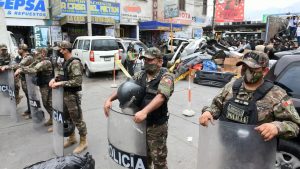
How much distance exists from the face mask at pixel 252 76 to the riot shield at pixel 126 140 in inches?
35.4

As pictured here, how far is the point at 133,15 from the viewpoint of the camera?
20.5 metres

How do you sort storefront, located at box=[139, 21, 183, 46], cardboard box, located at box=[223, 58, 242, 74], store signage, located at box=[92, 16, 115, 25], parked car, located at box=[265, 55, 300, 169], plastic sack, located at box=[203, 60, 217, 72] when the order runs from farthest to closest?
storefront, located at box=[139, 21, 183, 46] → store signage, located at box=[92, 16, 115, 25] → cardboard box, located at box=[223, 58, 242, 74] → plastic sack, located at box=[203, 60, 217, 72] → parked car, located at box=[265, 55, 300, 169]

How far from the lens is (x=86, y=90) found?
27.0ft

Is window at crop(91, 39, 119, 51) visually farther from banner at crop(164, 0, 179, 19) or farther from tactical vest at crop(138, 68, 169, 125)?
tactical vest at crop(138, 68, 169, 125)

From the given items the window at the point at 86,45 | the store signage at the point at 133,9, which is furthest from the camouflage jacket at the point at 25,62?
the store signage at the point at 133,9

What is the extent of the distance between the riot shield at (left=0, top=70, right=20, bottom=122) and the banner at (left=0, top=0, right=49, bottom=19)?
11257 millimetres

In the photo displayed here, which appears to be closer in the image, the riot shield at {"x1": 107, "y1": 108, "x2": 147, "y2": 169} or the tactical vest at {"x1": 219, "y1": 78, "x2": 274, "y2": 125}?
the tactical vest at {"x1": 219, "y1": 78, "x2": 274, "y2": 125}

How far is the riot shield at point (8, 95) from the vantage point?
503 cm

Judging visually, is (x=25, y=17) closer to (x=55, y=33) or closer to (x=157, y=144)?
(x=55, y=33)

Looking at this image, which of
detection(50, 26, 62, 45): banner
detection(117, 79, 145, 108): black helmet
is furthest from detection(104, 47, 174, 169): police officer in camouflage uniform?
detection(50, 26, 62, 45): banner

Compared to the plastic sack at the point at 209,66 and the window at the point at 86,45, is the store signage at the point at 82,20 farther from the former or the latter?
the plastic sack at the point at 209,66

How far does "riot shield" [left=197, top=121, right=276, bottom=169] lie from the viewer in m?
1.56

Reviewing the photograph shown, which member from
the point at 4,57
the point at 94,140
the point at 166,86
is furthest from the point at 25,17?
the point at 166,86

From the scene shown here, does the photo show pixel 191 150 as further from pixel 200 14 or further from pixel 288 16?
pixel 200 14
